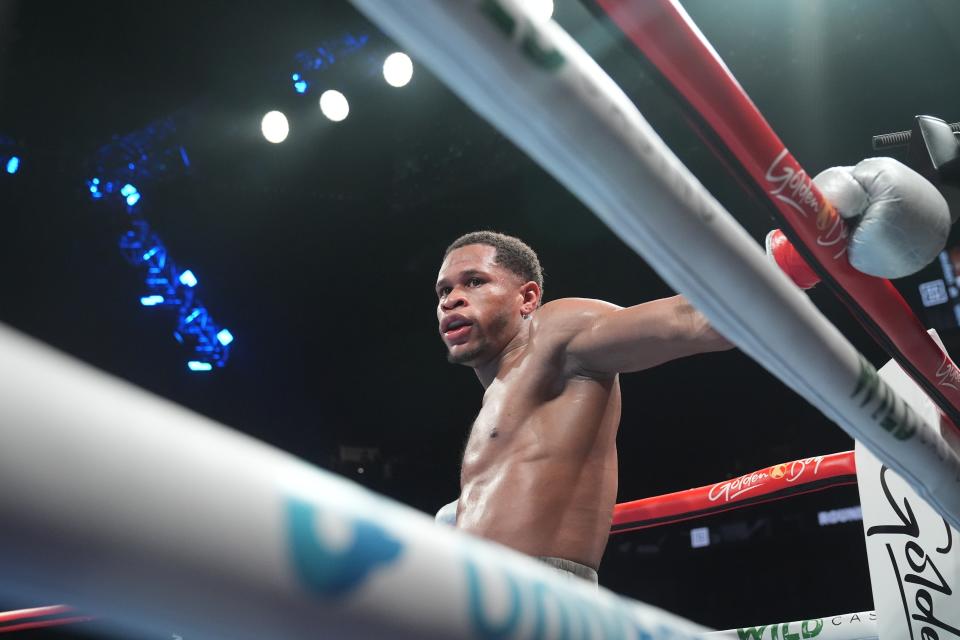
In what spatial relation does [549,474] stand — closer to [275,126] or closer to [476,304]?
[476,304]

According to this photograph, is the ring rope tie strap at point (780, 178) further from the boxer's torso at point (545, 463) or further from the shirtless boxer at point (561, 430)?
the boxer's torso at point (545, 463)

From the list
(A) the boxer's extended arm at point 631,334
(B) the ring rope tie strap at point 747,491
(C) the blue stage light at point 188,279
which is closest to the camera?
(A) the boxer's extended arm at point 631,334

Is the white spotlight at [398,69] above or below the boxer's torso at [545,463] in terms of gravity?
above

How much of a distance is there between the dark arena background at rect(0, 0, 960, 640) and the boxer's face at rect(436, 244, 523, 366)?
1.50 m

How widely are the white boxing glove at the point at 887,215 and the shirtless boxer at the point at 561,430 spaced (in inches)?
11.2

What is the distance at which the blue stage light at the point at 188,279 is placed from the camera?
17.9 ft

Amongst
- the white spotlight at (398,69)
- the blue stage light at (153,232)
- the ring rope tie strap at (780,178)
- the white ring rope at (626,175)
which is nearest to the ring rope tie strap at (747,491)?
the ring rope tie strap at (780,178)

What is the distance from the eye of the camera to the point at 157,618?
10.5 inches

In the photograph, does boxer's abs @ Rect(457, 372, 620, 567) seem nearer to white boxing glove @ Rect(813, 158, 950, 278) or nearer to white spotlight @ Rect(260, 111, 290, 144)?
white boxing glove @ Rect(813, 158, 950, 278)

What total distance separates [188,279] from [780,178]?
16.7ft

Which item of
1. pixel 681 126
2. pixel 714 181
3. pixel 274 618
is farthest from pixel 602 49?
pixel 274 618

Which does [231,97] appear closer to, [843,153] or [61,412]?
[843,153]

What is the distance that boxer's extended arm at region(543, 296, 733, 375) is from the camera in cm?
130

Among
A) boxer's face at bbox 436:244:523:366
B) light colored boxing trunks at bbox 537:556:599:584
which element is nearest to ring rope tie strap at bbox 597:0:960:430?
light colored boxing trunks at bbox 537:556:599:584
